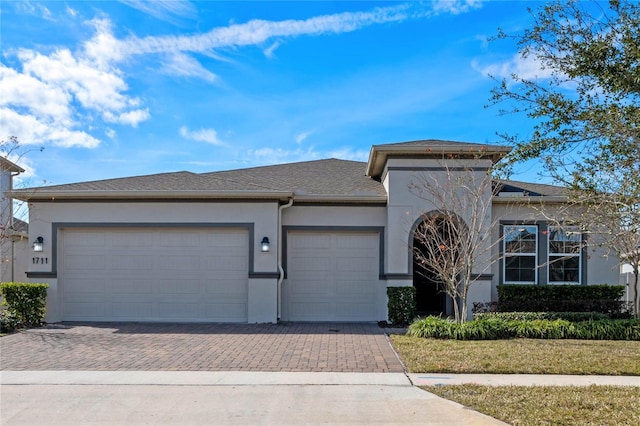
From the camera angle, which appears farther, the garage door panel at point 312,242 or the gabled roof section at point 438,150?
the garage door panel at point 312,242

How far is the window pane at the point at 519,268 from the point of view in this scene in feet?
44.2

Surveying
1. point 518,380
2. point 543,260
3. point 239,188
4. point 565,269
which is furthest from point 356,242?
point 518,380

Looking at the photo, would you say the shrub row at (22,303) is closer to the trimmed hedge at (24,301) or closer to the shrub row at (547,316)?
the trimmed hedge at (24,301)

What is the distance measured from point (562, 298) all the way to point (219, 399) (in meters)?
10.4

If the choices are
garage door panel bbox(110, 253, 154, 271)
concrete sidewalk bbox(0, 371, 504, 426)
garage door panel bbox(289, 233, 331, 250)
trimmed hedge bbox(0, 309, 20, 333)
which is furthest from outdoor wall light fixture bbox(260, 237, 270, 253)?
trimmed hedge bbox(0, 309, 20, 333)

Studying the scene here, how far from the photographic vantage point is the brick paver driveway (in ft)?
25.5

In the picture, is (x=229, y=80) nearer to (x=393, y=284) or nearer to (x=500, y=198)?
(x=393, y=284)

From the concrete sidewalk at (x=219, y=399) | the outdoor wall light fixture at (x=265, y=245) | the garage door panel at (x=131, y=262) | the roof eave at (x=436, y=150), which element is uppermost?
the roof eave at (x=436, y=150)

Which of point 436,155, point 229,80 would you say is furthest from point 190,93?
point 436,155

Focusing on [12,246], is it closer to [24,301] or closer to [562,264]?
[24,301]

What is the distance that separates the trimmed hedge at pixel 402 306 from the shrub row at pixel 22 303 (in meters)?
9.16

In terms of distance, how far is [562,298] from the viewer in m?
12.8

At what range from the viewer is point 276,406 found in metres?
5.74

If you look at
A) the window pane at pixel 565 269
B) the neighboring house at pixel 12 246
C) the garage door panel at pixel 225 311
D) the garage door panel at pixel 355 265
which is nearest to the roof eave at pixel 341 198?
the garage door panel at pixel 355 265
